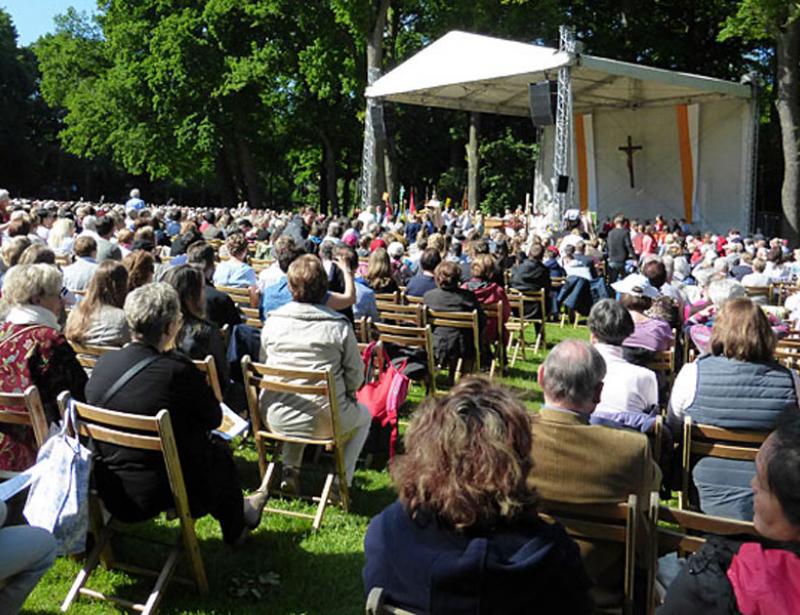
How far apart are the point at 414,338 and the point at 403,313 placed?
0.82m

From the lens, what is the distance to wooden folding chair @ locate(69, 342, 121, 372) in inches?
Result: 183

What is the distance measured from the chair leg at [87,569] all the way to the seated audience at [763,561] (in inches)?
103

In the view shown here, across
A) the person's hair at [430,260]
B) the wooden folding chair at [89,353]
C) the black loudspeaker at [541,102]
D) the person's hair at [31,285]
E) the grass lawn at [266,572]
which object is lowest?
the grass lawn at [266,572]

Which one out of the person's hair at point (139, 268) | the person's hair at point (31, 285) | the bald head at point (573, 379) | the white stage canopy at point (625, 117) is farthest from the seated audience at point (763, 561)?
the white stage canopy at point (625, 117)

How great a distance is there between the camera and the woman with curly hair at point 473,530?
2.01 meters

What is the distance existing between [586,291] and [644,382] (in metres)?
7.75

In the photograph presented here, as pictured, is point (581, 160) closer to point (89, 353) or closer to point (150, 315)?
point (89, 353)

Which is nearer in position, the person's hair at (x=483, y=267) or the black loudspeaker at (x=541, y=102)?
the person's hair at (x=483, y=267)

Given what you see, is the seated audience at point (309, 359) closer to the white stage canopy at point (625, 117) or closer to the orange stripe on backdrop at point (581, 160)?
the white stage canopy at point (625, 117)

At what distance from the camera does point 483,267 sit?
8391 millimetres

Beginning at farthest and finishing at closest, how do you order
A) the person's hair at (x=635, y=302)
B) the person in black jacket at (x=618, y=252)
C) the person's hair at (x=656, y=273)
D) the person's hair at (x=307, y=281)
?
the person in black jacket at (x=618, y=252) < the person's hair at (x=656, y=273) < the person's hair at (x=635, y=302) < the person's hair at (x=307, y=281)

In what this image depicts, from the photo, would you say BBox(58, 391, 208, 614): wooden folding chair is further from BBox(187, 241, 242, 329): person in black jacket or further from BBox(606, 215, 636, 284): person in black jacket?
BBox(606, 215, 636, 284): person in black jacket

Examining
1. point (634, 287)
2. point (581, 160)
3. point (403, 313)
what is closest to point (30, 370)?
point (403, 313)

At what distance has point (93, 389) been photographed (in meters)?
3.58
